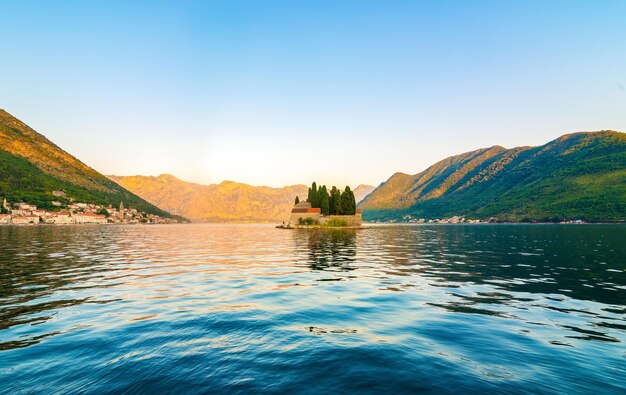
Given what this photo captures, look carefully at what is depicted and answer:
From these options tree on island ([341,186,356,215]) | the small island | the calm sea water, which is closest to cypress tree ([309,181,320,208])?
the small island

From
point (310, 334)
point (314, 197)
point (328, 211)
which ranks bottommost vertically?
point (310, 334)

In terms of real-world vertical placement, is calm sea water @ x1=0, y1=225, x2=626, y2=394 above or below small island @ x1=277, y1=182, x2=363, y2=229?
below

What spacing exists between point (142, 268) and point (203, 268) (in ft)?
18.8

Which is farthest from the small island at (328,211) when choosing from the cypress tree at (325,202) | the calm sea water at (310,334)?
the calm sea water at (310,334)

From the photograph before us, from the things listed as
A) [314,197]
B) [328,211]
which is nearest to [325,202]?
[328,211]

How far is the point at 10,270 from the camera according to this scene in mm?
28375

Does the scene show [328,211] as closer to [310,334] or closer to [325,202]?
[325,202]

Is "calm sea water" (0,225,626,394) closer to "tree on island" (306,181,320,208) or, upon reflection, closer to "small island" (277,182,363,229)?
"small island" (277,182,363,229)

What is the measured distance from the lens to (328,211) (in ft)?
476

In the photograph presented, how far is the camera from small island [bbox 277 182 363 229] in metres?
143

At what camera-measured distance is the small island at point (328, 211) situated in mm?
142750

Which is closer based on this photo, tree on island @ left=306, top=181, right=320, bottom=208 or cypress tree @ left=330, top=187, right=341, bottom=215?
cypress tree @ left=330, top=187, right=341, bottom=215

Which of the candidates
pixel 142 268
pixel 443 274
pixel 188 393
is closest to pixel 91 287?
pixel 142 268

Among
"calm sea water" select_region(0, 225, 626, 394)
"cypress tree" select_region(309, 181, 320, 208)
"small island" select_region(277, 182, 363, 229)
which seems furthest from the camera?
"cypress tree" select_region(309, 181, 320, 208)
